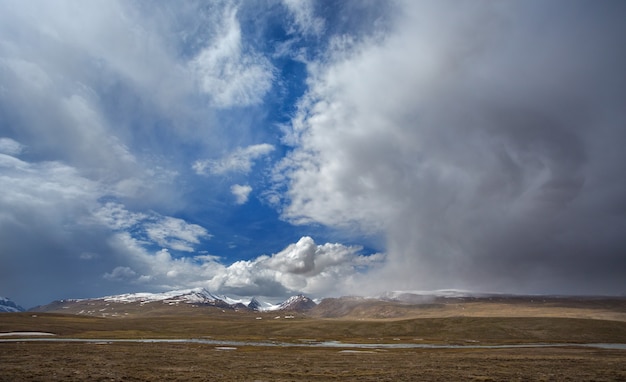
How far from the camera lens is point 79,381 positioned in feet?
115

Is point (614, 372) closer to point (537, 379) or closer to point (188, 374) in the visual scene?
point (537, 379)

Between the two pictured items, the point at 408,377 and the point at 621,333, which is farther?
the point at 621,333

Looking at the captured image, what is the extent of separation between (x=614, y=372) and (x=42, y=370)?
68134 millimetres

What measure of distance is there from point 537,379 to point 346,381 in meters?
21.3

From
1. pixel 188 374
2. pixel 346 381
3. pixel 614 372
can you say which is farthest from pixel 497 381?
pixel 188 374

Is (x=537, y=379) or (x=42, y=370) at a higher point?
(x=42, y=370)

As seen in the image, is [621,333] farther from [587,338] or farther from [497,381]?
[497,381]

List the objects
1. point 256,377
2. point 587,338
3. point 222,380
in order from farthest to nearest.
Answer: point 587,338 < point 256,377 < point 222,380

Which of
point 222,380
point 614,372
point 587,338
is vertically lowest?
point 587,338

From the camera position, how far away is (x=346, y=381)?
38.5m

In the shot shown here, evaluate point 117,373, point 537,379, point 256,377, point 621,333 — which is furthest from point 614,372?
point 621,333

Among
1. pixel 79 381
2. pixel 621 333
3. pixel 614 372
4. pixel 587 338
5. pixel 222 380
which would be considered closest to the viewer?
pixel 79 381

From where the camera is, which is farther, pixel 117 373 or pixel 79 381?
pixel 117 373

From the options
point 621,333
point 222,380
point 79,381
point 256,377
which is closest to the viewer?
point 79,381
